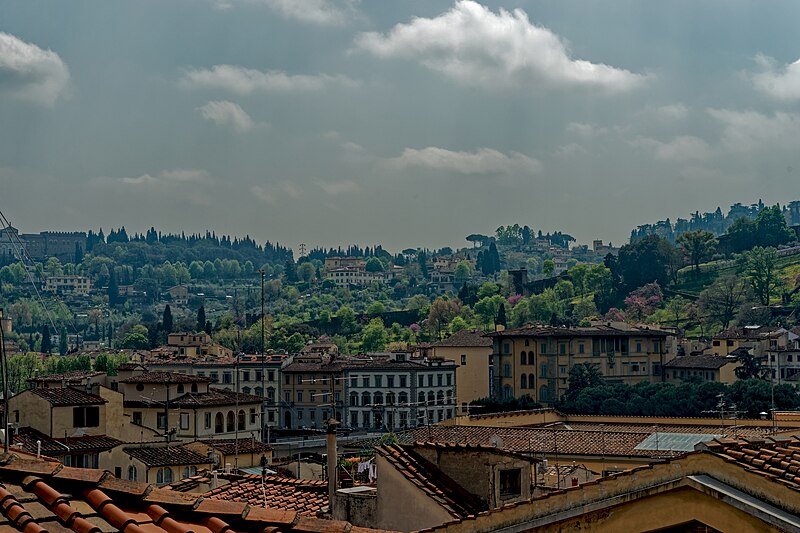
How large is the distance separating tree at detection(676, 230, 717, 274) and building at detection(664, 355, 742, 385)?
163ft

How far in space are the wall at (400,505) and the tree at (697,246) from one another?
12732 cm

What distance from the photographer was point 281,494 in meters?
15.9

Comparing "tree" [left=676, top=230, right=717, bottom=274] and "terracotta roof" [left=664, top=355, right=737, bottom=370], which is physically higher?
"tree" [left=676, top=230, right=717, bottom=274]

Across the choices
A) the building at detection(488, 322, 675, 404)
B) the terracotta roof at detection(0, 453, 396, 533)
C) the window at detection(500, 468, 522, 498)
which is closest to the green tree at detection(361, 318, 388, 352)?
the building at detection(488, 322, 675, 404)

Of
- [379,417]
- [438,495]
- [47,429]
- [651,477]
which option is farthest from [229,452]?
[379,417]

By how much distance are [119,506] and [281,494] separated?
998cm

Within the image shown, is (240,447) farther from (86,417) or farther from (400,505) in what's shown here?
(400,505)

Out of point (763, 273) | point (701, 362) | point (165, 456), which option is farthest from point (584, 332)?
point (165, 456)

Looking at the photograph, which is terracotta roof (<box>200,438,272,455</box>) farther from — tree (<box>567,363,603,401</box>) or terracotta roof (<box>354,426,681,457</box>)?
tree (<box>567,363,603,401</box>)

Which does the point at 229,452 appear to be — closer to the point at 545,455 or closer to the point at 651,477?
the point at 545,455

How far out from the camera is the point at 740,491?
652cm

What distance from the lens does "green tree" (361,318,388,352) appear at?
13112 cm

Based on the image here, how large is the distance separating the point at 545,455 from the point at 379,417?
5020 centimetres

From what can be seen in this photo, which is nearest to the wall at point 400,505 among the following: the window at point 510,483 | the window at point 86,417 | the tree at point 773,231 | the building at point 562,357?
the window at point 510,483
